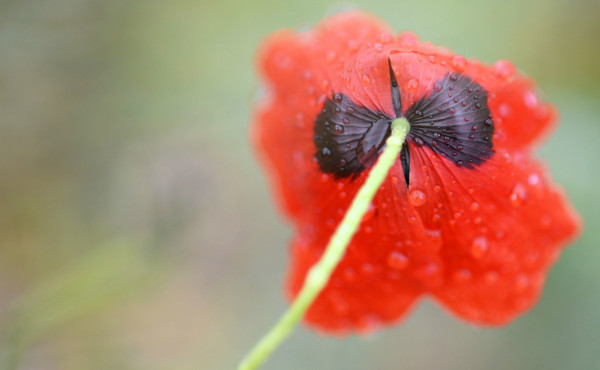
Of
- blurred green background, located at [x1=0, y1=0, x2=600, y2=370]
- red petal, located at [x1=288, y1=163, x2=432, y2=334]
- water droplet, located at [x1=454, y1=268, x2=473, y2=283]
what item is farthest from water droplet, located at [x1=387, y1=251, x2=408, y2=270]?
blurred green background, located at [x1=0, y1=0, x2=600, y2=370]

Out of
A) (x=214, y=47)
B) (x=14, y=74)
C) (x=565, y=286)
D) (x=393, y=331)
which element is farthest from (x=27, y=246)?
(x=565, y=286)

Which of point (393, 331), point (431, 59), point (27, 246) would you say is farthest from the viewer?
point (393, 331)

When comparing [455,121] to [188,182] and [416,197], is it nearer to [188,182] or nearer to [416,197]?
[416,197]

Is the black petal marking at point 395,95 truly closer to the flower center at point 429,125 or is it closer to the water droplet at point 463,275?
the flower center at point 429,125

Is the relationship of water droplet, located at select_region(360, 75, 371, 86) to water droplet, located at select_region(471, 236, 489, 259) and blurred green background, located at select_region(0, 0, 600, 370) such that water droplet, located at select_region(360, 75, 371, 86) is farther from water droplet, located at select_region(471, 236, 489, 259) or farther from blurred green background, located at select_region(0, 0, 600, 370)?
blurred green background, located at select_region(0, 0, 600, 370)

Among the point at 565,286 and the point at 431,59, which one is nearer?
the point at 431,59

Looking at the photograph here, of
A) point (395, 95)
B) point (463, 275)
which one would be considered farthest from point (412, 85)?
point (463, 275)

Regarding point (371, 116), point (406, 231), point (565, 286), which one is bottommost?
point (565, 286)

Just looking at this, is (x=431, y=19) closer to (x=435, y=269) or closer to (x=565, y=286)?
(x=565, y=286)

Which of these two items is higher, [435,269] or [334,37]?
[334,37]
